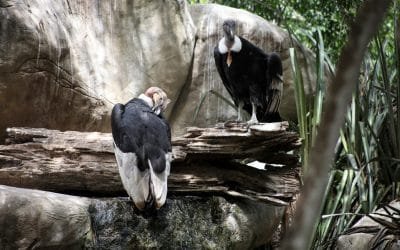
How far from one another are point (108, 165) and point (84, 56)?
1.36 m

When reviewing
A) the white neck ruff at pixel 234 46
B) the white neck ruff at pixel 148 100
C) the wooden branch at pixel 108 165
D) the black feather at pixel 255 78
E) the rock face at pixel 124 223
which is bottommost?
the rock face at pixel 124 223

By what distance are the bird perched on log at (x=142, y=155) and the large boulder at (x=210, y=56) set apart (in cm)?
192

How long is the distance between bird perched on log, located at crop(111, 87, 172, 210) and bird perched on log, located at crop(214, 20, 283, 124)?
105cm

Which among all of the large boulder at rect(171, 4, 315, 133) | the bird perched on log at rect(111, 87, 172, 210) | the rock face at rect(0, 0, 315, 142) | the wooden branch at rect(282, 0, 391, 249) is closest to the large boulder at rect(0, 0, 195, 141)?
the rock face at rect(0, 0, 315, 142)

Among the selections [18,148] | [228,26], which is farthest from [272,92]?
[18,148]

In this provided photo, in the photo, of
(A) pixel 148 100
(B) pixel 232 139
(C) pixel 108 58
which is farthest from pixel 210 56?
(B) pixel 232 139

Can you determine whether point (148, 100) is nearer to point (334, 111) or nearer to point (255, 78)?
point (255, 78)

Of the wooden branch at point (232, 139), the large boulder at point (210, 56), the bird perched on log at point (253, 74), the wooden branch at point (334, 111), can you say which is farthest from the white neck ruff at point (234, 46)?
the wooden branch at point (334, 111)

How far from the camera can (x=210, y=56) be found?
552 centimetres

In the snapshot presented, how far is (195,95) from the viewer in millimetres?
5523

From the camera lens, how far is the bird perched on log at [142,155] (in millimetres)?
3197

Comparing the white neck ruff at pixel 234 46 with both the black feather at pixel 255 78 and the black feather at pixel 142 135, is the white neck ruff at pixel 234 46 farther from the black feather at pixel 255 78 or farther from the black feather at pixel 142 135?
the black feather at pixel 142 135

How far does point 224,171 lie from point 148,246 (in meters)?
0.72

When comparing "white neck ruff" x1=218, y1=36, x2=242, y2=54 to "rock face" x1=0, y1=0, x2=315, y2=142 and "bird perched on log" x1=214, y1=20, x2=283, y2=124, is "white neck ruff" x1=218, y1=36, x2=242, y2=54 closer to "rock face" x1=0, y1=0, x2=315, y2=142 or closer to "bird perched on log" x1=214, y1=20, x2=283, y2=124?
"bird perched on log" x1=214, y1=20, x2=283, y2=124
